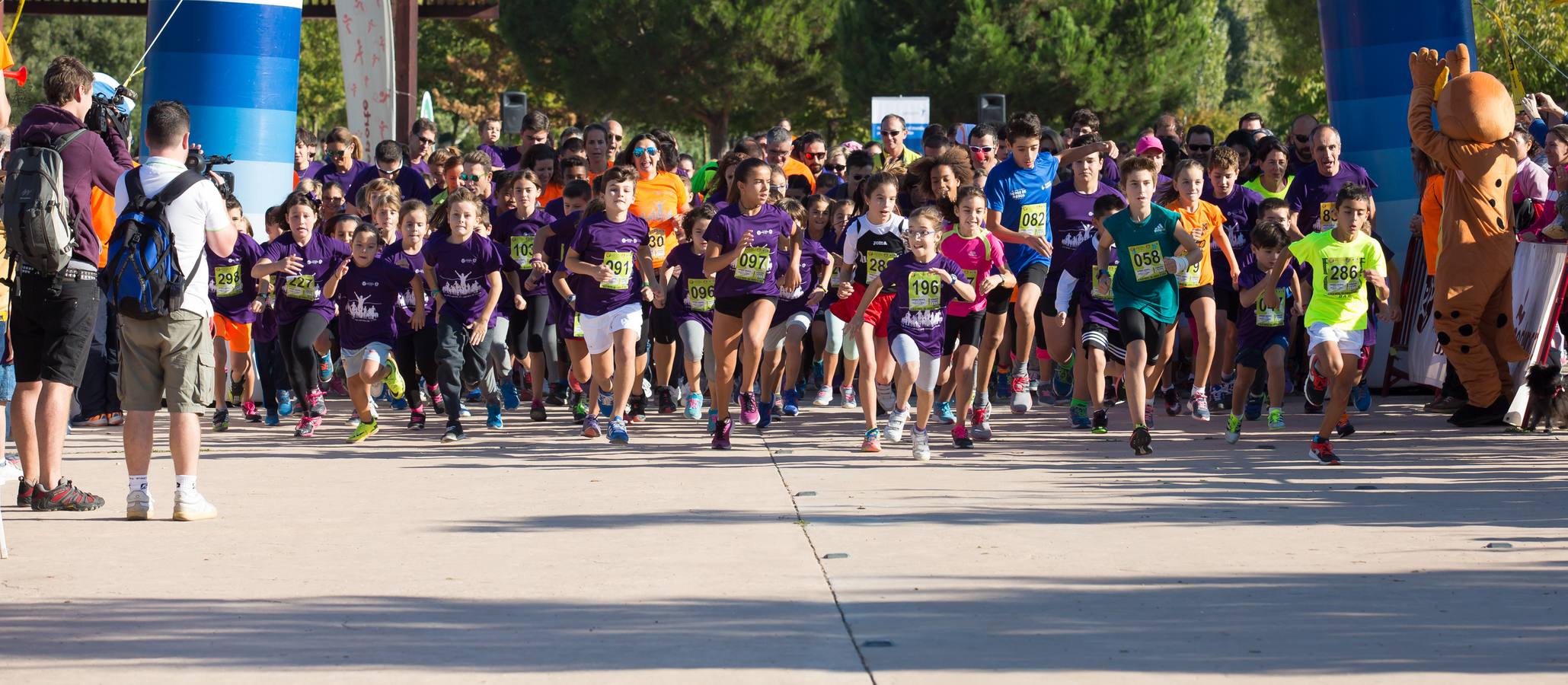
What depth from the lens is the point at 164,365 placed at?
309 inches

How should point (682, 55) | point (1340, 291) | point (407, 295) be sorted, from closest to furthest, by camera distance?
1. point (1340, 291)
2. point (407, 295)
3. point (682, 55)

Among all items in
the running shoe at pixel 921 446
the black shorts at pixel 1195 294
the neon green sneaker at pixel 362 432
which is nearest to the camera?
the running shoe at pixel 921 446

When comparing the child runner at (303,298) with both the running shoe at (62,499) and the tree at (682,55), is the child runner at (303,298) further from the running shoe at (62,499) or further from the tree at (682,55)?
the tree at (682,55)

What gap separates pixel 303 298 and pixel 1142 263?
5039 mm

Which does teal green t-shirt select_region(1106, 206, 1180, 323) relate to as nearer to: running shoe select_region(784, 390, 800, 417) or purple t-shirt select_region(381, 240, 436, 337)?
running shoe select_region(784, 390, 800, 417)

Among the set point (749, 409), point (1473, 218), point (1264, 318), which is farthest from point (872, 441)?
point (1473, 218)

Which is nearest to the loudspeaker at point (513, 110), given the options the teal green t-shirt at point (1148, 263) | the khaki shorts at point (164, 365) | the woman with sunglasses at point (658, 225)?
the woman with sunglasses at point (658, 225)

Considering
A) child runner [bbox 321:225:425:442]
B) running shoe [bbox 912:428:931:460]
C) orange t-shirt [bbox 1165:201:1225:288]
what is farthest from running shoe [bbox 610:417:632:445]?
orange t-shirt [bbox 1165:201:1225:288]

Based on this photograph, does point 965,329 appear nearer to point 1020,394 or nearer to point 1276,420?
point 1020,394

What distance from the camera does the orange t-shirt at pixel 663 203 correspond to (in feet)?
42.2

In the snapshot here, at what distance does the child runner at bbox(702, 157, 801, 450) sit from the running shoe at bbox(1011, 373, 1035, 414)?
6.32ft

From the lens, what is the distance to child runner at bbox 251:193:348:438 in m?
11.8

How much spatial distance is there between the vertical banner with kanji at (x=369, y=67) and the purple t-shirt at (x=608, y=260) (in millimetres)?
6485

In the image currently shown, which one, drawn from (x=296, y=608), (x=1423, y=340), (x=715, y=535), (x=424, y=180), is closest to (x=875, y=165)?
(x=424, y=180)
